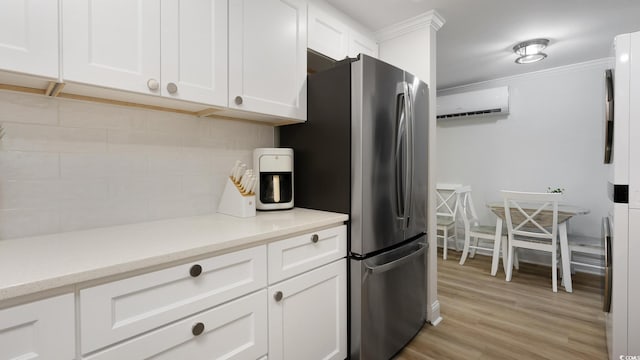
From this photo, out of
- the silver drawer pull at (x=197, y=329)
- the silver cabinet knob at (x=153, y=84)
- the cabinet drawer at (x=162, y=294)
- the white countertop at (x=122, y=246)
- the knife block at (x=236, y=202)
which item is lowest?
the silver drawer pull at (x=197, y=329)

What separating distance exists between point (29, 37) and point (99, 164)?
0.57 metres

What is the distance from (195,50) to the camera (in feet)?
4.42

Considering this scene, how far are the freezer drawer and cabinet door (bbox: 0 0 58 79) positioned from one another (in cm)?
155

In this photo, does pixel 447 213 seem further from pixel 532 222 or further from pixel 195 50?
pixel 195 50

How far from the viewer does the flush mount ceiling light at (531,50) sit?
280 cm

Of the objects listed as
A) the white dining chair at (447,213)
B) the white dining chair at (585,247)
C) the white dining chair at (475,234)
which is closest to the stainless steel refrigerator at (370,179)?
the white dining chair at (475,234)

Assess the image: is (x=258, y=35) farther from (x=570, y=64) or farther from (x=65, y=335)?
(x=570, y=64)

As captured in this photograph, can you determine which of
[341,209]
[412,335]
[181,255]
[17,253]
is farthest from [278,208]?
[412,335]

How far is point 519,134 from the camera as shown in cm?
390

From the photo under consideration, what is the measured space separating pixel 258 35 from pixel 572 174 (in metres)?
3.99

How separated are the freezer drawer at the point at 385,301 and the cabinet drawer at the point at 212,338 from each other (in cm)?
57

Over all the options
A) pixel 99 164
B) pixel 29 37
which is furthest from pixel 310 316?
pixel 29 37

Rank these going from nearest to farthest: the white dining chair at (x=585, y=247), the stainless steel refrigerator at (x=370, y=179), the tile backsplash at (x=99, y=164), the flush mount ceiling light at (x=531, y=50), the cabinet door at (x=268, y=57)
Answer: the tile backsplash at (x=99, y=164) → the cabinet door at (x=268, y=57) → the stainless steel refrigerator at (x=370, y=179) → the flush mount ceiling light at (x=531, y=50) → the white dining chair at (x=585, y=247)

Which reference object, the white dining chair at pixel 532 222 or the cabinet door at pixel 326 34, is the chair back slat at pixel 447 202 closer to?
the white dining chair at pixel 532 222
